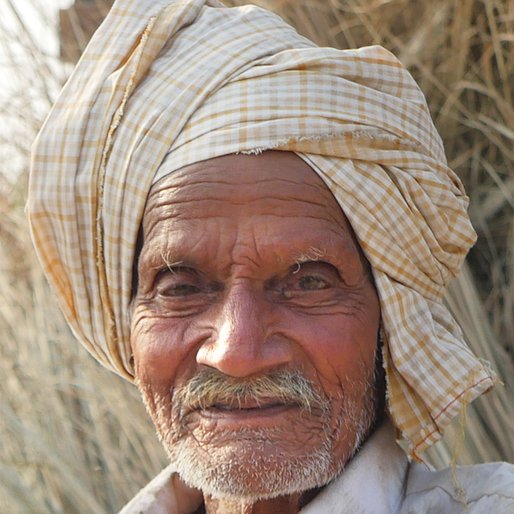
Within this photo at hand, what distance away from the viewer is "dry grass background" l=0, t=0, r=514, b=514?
3.16 meters

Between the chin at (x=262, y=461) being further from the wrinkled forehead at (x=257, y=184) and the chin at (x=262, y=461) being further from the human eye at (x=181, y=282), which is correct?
the wrinkled forehead at (x=257, y=184)

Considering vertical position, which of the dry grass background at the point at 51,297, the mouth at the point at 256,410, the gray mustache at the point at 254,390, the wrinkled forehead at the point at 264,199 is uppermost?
the wrinkled forehead at the point at 264,199

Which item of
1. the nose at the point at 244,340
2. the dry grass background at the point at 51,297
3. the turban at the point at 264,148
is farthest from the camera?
the dry grass background at the point at 51,297

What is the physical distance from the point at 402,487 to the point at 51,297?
7.08 feet

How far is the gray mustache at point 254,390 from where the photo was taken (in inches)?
69.8

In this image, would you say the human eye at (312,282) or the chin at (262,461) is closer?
the chin at (262,461)

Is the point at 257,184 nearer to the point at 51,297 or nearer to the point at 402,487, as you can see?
the point at 402,487

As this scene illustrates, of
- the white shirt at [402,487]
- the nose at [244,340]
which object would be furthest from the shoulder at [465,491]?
the nose at [244,340]

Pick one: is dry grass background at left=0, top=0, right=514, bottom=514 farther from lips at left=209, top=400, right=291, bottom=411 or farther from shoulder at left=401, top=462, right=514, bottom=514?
lips at left=209, top=400, right=291, bottom=411

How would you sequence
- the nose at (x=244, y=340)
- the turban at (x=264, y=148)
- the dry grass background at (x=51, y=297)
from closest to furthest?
the nose at (x=244, y=340) < the turban at (x=264, y=148) < the dry grass background at (x=51, y=297)

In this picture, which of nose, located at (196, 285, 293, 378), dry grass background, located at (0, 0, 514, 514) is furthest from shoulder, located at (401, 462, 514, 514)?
dry grass background, located at (0, 0, 514, 514)

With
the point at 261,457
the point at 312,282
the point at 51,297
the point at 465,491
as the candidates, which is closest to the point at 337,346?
the point at 312,282

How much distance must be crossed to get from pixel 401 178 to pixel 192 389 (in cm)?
60

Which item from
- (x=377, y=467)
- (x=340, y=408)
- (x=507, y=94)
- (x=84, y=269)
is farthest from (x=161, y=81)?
(x=507, y=94)
